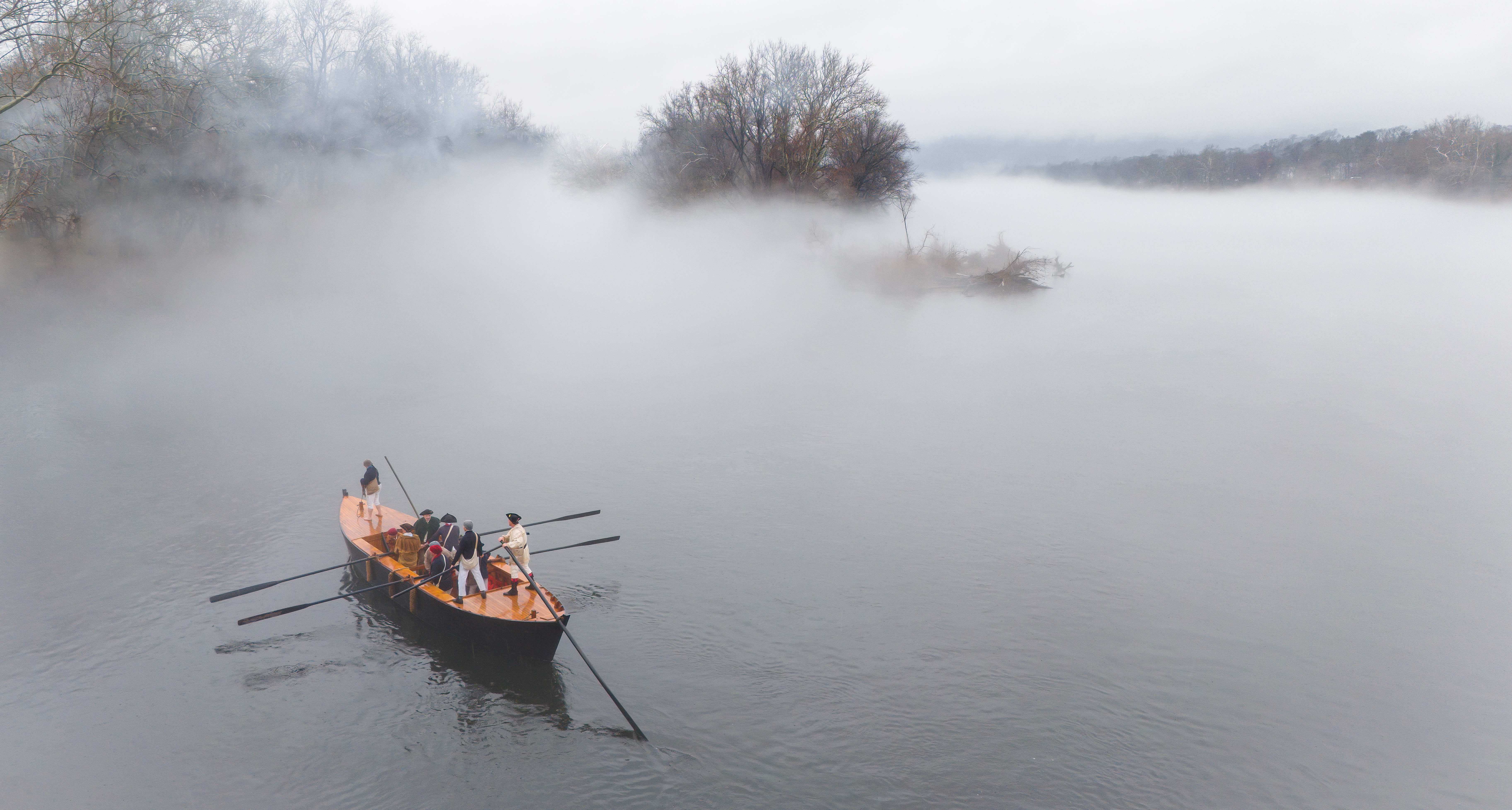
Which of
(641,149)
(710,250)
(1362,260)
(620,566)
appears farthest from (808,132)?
(1362,260)

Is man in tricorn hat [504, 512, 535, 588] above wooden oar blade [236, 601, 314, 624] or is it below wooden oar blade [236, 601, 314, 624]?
above

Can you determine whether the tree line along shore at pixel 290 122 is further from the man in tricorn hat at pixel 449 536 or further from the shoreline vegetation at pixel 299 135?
the man in tricorn hat at pixel 449 536

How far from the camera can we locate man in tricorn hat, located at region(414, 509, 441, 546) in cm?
1586

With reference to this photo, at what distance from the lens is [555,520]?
667 inches

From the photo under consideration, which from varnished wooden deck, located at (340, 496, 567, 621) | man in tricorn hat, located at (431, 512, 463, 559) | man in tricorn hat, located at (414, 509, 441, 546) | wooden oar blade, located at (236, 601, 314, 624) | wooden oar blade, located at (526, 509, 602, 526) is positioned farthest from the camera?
wooden oar blade, located at (526, 509, 602, 526)

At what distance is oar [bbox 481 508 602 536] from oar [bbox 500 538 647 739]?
1.44 m

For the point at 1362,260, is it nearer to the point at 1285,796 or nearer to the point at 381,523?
the point at 1285,796

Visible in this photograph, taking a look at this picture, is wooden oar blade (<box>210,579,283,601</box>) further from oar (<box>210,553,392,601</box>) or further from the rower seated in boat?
the rower seated in boat

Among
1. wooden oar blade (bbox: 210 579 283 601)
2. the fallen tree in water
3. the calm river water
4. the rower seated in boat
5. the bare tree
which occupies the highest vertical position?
the bare tree

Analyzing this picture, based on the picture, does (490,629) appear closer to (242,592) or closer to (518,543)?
(518,543)

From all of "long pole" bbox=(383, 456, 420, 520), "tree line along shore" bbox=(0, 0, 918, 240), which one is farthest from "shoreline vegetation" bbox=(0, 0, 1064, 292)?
"long pole" bbox=(383, 456, 420, 520)

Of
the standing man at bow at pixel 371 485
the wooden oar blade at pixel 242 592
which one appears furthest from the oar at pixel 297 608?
the standing man at bow at pixel 371 485

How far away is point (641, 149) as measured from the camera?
65.2 meters

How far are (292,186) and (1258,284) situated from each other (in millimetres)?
65910
